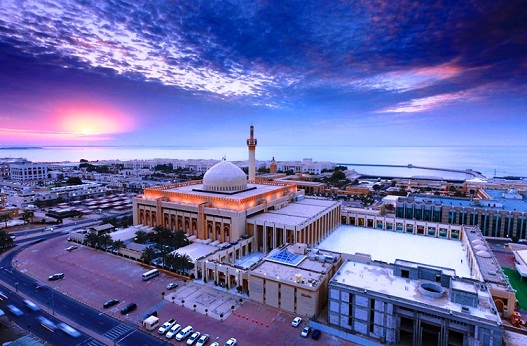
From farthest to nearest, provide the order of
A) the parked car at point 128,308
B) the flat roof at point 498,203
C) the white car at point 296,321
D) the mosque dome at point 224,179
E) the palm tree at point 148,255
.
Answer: the flat roof at point 498,203 < the mosque dome at point 224,179 < the palm tree at point 148,255 < the parked car at point 128,308 < the white car at point 296,321

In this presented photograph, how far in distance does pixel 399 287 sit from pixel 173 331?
23.9 metres

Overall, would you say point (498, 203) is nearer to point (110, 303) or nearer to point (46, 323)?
point (110, 303)

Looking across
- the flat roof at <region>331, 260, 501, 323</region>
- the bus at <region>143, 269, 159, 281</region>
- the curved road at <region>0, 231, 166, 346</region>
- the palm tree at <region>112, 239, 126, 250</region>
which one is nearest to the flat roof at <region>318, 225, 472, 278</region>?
the flat roof at <region>331, 260, 501, 323</region>

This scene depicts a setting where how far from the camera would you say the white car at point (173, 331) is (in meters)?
30.8

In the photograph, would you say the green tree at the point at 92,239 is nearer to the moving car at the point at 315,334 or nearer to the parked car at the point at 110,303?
the parked car at the point at 110,303

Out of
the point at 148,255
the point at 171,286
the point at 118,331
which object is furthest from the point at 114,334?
the point at 148,255

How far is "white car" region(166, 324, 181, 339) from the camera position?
30.8 metres

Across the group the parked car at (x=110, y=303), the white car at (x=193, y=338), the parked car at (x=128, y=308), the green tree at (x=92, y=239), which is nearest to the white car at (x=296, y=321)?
the white car at (x=193, y=338)

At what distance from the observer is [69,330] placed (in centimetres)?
3164

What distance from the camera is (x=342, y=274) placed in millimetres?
35219

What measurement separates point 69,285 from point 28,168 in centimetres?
12716

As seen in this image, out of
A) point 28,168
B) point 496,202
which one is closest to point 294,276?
point 496,202

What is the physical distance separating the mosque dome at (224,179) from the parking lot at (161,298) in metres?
23.0

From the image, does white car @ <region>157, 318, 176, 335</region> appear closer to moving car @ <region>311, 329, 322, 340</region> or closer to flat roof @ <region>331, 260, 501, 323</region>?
moving car @ <region>311, 329, 322, 340</region>
